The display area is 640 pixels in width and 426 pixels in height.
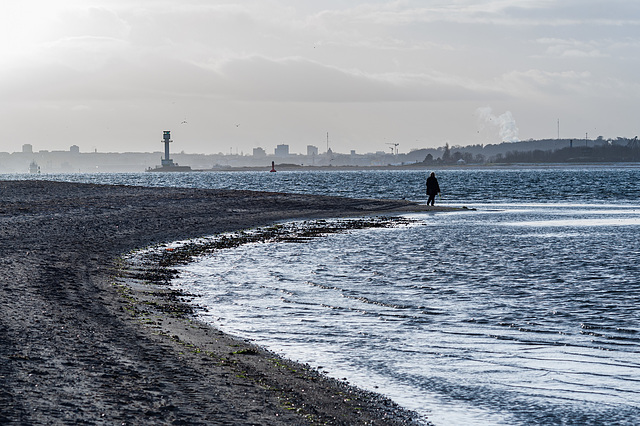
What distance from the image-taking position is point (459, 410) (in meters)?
7.65

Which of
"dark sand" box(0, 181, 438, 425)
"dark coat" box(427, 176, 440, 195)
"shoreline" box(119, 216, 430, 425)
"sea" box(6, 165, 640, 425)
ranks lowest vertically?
"sea" box(6, 165, 640, 425)

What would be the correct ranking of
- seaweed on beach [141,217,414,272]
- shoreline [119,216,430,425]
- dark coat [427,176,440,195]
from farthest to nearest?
dark coat [427,176,440,195], seaweed on beach [141,217,414,272], shoreline [119,216,430,425]

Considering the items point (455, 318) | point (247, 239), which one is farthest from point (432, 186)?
point (455, 318)

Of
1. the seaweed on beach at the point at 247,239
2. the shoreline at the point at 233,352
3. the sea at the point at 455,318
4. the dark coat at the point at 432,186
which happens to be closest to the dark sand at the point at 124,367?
the shoreline at the point at 233,352

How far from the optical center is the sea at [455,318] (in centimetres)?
818

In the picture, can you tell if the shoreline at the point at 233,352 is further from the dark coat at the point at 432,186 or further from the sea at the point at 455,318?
the dark coat at the point at 432,186

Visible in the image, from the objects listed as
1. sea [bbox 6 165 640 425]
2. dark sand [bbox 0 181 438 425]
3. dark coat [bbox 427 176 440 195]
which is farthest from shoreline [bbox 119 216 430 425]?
dark coat [bbox 427 176 440 195]

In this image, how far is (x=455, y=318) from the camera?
12.9m

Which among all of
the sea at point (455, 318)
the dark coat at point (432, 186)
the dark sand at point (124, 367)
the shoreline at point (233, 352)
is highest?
the dark coat at point (432, 186)

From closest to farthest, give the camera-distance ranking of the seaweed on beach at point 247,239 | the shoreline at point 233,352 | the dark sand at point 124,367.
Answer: the dark sand at point 124,367
the shoreline at point 233,352
the seaweed on beach at point 247,239

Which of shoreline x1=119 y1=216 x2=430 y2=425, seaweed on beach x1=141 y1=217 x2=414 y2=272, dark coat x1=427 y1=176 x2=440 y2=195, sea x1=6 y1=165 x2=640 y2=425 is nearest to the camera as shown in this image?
shoreline x1=119 y1=216 x2=430 y2=425

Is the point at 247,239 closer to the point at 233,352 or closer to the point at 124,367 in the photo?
the point at 233,352

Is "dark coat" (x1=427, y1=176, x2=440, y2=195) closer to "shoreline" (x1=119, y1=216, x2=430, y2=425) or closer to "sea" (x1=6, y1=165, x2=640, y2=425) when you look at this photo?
"sea" (x1=6, y1=165, x2=640, y2=425)

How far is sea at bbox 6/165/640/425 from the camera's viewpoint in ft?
26.8
